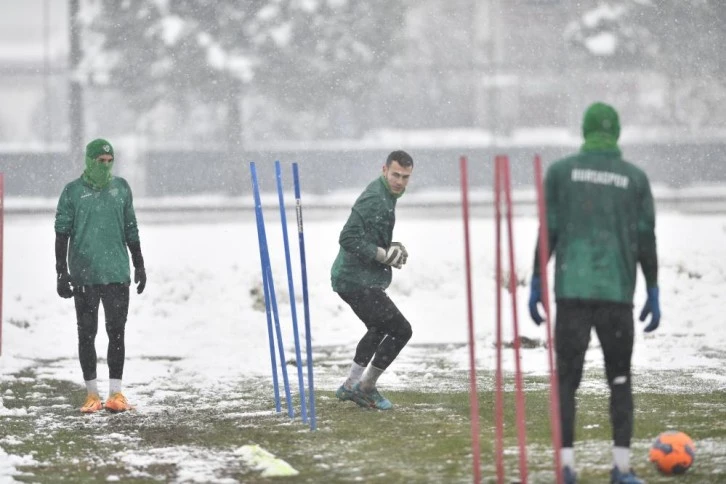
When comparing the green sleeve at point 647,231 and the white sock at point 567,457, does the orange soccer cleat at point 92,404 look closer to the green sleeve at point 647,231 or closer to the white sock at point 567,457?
the white sock at point 567,457

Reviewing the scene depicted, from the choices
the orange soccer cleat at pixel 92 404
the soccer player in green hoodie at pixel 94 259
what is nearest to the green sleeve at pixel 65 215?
the soccer player in green hoodie at pixel 94 259

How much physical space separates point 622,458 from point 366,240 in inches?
106

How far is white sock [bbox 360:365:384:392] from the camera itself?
7.88 m

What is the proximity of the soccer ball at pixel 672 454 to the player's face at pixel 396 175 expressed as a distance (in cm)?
257

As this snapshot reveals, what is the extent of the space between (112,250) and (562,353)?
3760 millimetres

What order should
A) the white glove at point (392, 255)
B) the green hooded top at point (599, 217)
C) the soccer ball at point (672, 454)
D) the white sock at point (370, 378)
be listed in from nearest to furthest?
the green hooded top at point (599, 217) < the soccer ball at point (672, 454) < the white glove at point (392, 255) < the white sock at point (370, 378)

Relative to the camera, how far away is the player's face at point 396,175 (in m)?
7.63

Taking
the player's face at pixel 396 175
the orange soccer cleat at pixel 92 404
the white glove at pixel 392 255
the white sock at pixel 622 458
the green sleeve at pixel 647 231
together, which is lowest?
the orange soccer cleat at pixel 92 404

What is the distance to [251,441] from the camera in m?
6.89

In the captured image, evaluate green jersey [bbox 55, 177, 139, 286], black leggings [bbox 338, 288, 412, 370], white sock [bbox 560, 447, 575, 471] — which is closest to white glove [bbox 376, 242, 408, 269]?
black leggings [bbox 338, 288, 412, 370]

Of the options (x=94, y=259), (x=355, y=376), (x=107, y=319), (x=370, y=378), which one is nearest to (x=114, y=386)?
(x=107, y=319)

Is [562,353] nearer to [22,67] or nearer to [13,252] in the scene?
[13,252]

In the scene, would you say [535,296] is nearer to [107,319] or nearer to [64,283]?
[107,319]

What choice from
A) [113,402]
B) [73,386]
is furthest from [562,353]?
[73,386]
